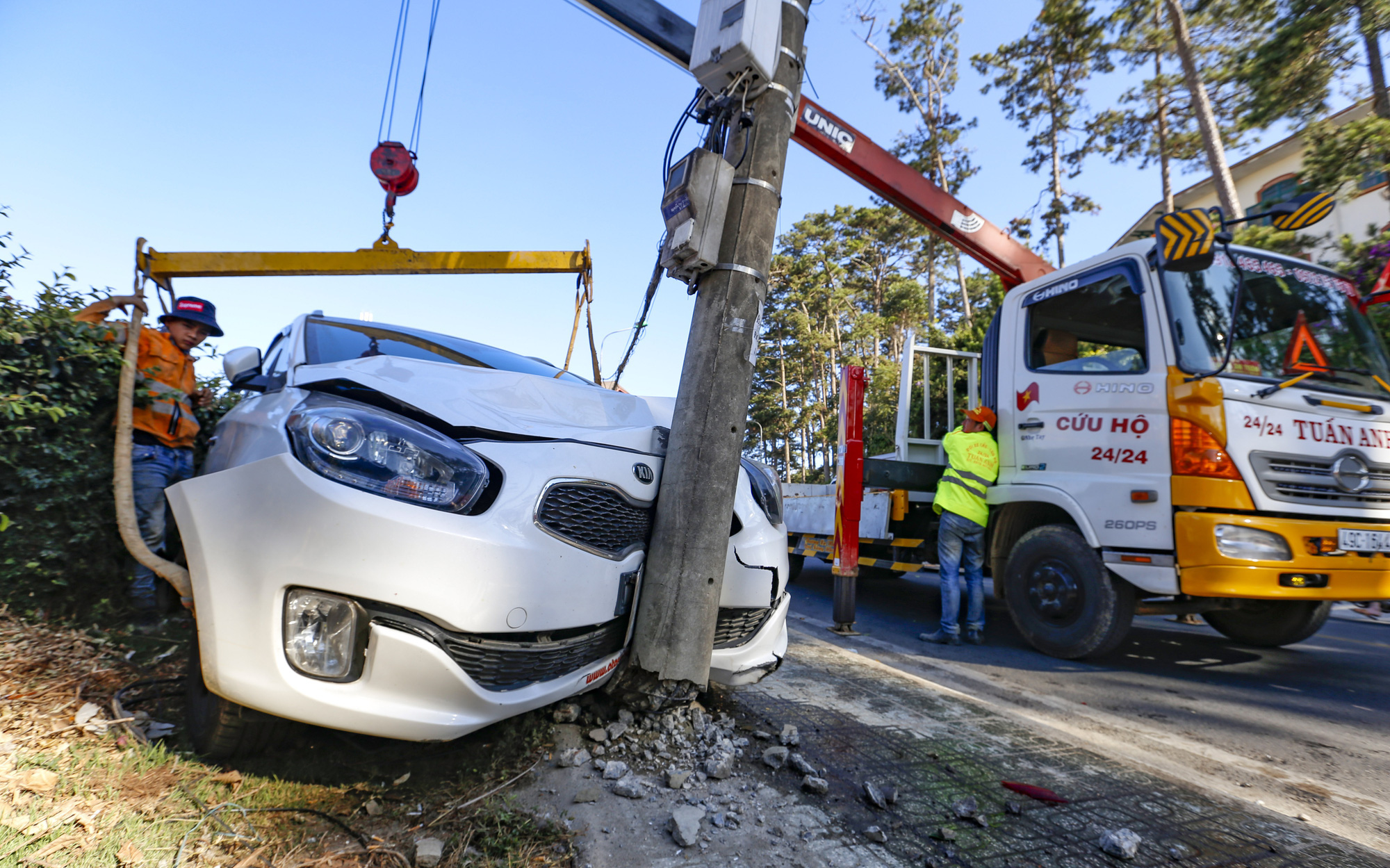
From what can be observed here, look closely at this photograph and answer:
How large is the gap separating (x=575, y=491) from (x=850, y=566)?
12.0 ft

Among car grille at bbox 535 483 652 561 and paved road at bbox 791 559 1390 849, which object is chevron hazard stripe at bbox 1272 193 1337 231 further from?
car grille at bbox 535 483 652 561

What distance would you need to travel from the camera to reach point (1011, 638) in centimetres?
525

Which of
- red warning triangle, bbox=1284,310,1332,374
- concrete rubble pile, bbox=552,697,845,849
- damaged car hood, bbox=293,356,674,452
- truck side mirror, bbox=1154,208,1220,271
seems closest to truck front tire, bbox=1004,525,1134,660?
red warning triangle, bbox=1284,310,1332,374

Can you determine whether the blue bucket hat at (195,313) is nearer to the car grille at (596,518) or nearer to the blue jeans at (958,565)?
the car grille at (596,518)

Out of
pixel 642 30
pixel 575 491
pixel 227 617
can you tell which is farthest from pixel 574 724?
pixel 642 30

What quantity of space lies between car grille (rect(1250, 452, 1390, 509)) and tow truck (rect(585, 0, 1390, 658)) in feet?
0.03

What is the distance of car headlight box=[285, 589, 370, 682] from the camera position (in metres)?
1.73

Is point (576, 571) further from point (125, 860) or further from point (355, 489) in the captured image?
point (125, 860)

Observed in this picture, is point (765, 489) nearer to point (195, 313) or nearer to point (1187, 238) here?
point (1187, 238)

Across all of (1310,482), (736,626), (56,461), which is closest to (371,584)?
(736,626)

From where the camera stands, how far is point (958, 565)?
517cm

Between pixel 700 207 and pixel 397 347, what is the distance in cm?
141

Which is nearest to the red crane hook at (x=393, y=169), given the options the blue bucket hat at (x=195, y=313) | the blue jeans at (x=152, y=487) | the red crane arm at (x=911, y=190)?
the blue bucket hat at (x=195, y=313)

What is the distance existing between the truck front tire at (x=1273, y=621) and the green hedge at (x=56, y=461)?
6288mm
